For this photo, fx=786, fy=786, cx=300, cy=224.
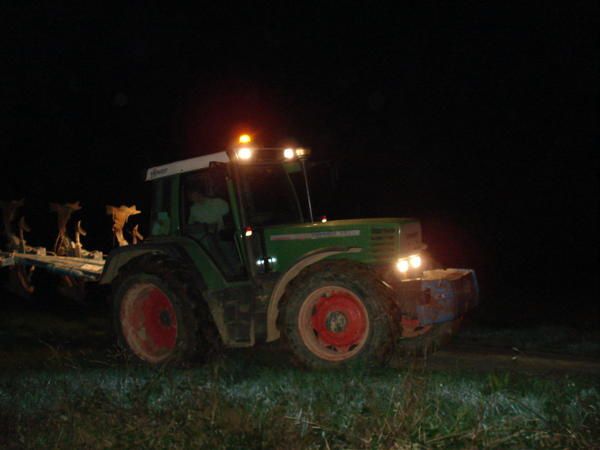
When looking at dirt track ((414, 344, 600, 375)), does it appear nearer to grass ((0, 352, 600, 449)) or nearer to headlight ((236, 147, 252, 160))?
grass ((0, 352, 600, 449))

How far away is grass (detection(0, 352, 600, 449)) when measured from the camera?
502 centimetres

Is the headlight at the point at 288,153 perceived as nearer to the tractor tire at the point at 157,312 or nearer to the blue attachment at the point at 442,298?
the tractor tire at the point at 157,312

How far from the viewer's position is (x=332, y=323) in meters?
7.63

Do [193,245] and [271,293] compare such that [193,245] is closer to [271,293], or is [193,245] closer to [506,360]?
[271,293]

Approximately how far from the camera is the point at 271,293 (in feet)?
25.7

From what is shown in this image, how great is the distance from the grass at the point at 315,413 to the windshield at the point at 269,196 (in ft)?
6.75

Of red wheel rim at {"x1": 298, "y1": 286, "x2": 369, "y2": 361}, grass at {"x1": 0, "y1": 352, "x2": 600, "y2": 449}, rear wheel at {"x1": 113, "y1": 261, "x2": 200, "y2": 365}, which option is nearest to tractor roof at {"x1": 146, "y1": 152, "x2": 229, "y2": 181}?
rear wheel at {"x1": 113, "y1": 261, "x2": 200, "y2": 365}

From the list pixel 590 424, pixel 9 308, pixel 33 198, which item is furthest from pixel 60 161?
pixel 590 424

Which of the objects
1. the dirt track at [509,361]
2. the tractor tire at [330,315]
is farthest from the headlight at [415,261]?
the dirt track at [509,361]

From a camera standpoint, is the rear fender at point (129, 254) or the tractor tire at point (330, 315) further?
the rear fender at point (129, 254)

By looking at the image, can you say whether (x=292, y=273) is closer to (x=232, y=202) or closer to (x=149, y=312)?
(x=232, y=202)

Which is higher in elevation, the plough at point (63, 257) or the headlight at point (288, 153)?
the headlight at point (288, 153)

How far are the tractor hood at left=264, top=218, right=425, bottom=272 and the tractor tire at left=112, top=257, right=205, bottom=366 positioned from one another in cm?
97

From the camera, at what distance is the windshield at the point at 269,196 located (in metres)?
8.30
